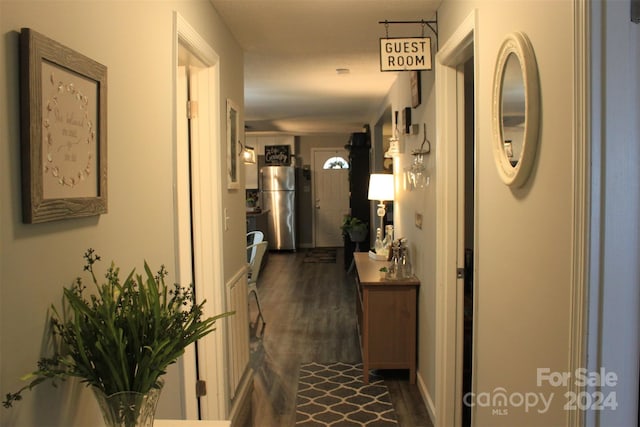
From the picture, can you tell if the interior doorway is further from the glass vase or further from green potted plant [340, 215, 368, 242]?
green potted plant [340, 215, 368, 242]

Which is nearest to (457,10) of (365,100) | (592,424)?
(592,424)

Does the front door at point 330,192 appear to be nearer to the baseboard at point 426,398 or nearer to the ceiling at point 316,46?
the ceiling at point 316,46

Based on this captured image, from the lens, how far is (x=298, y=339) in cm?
452

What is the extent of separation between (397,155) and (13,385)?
12.4 feet

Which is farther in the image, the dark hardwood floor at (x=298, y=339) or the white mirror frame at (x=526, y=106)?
the dark hardwood floor at (x=298, y=339)

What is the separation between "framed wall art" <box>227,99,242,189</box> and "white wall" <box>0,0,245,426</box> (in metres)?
0.79

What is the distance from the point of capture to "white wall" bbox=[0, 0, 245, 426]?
0.93 m

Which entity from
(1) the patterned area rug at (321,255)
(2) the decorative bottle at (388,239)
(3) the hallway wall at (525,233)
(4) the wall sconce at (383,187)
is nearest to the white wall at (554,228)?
(3) the hallway wall at (525,233)

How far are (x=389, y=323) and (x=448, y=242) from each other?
1051 mm

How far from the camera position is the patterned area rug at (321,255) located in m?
8.90

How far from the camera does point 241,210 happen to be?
11.1 ft

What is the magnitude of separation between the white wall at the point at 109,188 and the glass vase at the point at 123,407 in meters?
0.10

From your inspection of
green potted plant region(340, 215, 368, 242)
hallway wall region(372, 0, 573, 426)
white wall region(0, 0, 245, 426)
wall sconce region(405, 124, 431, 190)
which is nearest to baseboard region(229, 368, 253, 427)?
white wall region(0, 0, 245, 426)

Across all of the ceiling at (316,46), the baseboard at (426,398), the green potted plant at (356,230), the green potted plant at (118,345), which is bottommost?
the baseboard at (426,398)
